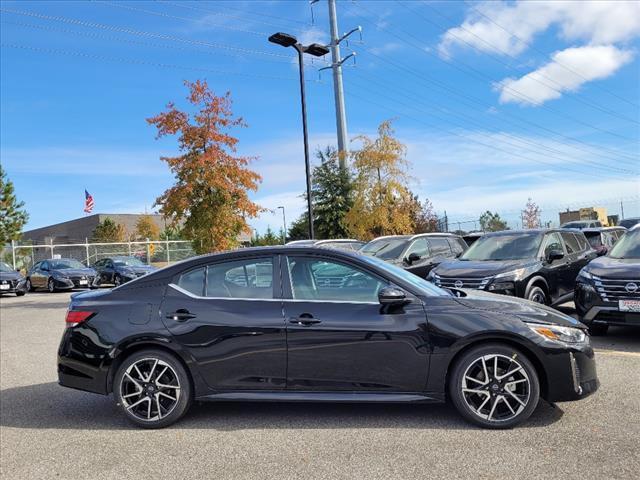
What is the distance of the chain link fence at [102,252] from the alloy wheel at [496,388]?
3229 cm

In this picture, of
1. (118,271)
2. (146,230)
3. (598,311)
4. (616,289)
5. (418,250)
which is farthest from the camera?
(146,230)

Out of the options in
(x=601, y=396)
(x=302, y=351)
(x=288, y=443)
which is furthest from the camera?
(x=601, y=396)

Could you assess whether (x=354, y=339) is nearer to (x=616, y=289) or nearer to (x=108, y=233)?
(x=616, y=289)

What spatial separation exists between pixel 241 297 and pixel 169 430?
1.27 metres

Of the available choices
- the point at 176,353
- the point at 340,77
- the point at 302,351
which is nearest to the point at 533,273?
the point at 302,351

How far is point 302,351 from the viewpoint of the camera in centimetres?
471

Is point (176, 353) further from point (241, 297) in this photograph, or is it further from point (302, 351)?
point (302, 351)

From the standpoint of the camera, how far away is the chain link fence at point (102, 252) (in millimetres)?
35969

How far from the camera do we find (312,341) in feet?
15.4

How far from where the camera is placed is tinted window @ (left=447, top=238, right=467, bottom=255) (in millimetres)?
14523

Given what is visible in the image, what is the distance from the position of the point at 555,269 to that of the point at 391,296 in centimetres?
620

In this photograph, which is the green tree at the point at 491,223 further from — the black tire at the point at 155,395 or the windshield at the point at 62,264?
the black tire at the point at 155,395

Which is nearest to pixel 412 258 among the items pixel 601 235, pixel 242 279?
pixel 601 235

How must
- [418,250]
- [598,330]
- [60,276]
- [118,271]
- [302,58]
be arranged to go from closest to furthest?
[598,330] < [418,250] < [302,58] < [60,276] < [118,271]
